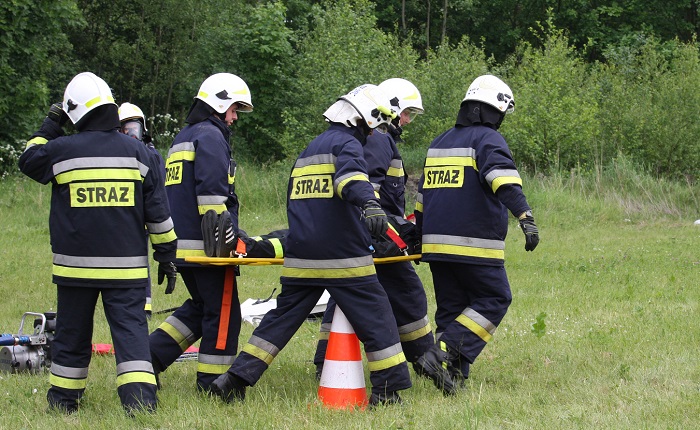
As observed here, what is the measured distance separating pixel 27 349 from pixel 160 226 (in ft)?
6.41

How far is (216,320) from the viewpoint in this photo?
254 inches

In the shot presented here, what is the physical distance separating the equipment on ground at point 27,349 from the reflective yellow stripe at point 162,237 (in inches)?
61.1

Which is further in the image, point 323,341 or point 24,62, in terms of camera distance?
point 24,62

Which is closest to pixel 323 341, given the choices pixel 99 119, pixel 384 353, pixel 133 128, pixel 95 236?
pixel 384 353

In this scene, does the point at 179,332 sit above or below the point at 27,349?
above

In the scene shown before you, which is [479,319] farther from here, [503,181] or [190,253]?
[190,253]

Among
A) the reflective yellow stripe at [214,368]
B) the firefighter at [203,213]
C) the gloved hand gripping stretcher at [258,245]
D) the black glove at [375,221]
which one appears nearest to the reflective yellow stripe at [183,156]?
the firefighter at [203,213]

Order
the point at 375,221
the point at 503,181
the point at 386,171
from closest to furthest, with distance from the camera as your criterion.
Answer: the point at 375,221, the point at 503,181, the point at 386,171

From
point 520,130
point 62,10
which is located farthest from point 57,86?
point 520,130

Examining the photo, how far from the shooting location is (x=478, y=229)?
656cm

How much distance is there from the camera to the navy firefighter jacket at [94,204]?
18.8 feet

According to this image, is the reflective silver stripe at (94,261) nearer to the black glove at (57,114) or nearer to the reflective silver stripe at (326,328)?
the black glove at (57,114)

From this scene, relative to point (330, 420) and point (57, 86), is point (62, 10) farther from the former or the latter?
point (330, 420)

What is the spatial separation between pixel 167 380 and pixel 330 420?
1.83 meters
